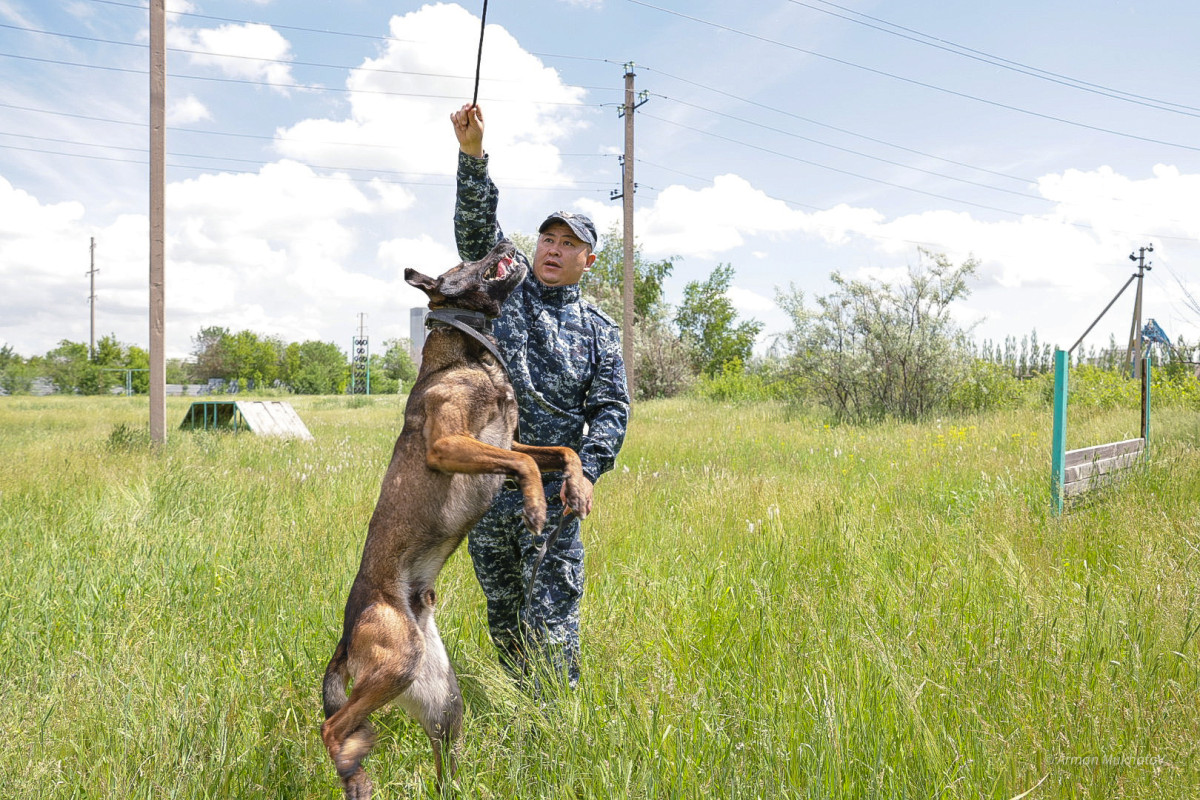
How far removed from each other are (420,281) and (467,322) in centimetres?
19

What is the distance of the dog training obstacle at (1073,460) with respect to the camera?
6.10 meters

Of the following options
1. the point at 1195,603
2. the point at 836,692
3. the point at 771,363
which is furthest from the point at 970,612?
the point at 771,363

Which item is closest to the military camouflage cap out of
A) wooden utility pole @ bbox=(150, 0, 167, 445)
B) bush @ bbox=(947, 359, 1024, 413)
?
wooden utility pole @ bbox=(150, 0, 167, 445)

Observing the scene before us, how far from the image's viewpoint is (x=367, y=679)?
179cm

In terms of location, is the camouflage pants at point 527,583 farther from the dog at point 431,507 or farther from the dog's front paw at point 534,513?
the dog's front paw at point 534,513

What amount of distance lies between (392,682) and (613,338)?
1868 millimetres

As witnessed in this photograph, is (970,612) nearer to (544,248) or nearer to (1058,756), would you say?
(1058,756)

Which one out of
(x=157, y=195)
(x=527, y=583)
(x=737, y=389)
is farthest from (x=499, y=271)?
(x=737, y=389)

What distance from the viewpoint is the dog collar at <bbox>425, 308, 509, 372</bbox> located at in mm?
2035

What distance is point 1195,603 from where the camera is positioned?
353cm

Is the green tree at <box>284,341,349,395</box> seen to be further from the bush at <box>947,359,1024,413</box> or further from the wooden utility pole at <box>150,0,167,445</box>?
the bush at <box>947,359,1024,413</box>

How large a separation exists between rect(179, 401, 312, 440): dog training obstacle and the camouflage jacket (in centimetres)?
1110

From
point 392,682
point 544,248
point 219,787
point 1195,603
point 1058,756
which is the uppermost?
point 544,248

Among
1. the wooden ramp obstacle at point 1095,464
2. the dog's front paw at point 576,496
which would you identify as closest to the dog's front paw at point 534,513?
the dog's front paw at point 576,496
